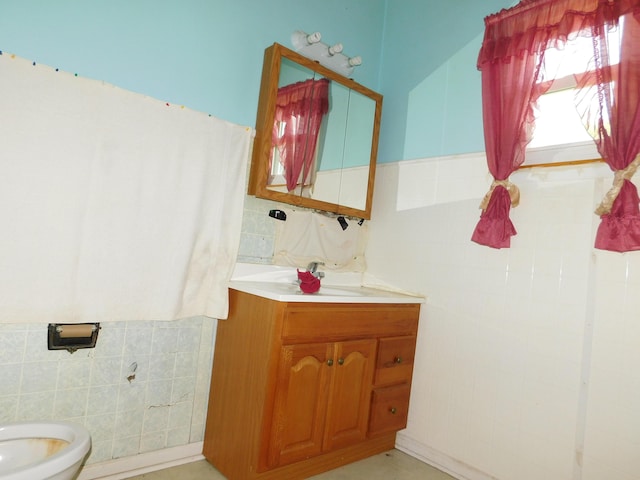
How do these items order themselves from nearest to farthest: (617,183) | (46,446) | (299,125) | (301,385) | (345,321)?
(46,446)
(617,183)
(301,385)
(345,321)
(299,125)

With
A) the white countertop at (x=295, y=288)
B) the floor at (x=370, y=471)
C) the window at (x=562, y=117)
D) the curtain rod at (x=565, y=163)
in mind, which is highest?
the window at (x=562, y=117)

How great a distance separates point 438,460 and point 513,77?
6.47ft

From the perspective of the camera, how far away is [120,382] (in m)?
1.69

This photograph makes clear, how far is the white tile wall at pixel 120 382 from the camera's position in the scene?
147 cm

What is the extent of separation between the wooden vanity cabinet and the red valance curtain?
0.68m

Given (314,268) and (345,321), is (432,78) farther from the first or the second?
(345,321)

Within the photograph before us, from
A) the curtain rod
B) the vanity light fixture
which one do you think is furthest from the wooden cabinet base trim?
the vanity light fixture

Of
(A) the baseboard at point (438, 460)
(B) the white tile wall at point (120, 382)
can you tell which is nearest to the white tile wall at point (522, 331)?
(A) the baseboard at point (438, 460)

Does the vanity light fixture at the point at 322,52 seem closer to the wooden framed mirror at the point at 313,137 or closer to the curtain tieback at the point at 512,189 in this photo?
the wooden framed mirror at the point at 313,137

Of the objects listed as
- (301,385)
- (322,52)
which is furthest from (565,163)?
(301,385)

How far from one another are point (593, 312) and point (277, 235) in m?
1.51

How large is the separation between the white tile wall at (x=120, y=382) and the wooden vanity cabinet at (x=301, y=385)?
0.11m

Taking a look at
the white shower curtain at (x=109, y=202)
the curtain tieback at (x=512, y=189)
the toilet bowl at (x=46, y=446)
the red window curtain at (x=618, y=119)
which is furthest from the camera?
the curtain tieback at (x=512, y=189)

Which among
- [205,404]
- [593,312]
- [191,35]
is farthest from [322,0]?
[205,404]
